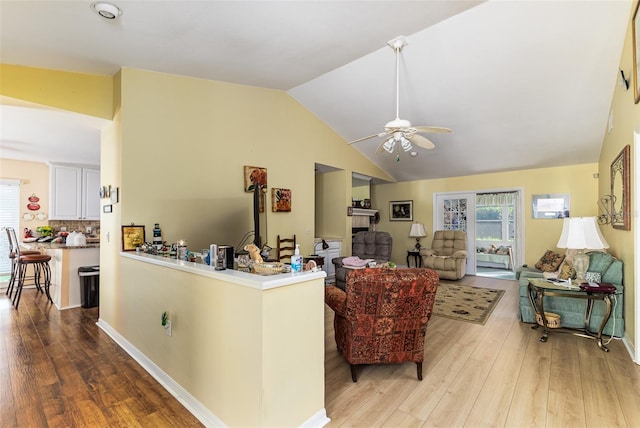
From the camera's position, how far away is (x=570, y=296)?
3.11 metres

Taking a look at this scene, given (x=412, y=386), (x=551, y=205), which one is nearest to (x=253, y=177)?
(x=412, y=386)

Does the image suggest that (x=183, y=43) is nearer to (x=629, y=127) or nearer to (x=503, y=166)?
(x=629, y=127)

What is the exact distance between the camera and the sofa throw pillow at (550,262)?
201 inches

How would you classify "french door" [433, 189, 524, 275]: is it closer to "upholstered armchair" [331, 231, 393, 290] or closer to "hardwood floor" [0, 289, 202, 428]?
"upholstered armchair" [331, 231, 393, 290]

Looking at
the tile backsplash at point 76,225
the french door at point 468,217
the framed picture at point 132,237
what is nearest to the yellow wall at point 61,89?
the framed picture at point 132,237

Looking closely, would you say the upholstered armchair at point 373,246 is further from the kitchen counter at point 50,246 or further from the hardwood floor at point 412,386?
the kitchen counter at point 50,246

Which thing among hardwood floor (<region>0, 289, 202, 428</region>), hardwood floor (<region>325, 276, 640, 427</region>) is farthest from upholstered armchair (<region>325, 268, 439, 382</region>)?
hardwood floor (<region>0, 289, 202, 428</region>)

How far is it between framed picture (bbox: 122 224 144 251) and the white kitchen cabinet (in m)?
3.16

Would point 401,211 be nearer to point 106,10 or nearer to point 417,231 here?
→ point 417,231

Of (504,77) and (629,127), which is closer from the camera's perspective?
(629,127)

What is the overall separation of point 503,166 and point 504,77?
2.93m

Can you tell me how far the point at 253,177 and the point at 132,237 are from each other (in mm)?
1748

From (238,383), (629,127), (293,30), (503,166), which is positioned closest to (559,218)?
(503,166)

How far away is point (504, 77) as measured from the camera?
3807mm
